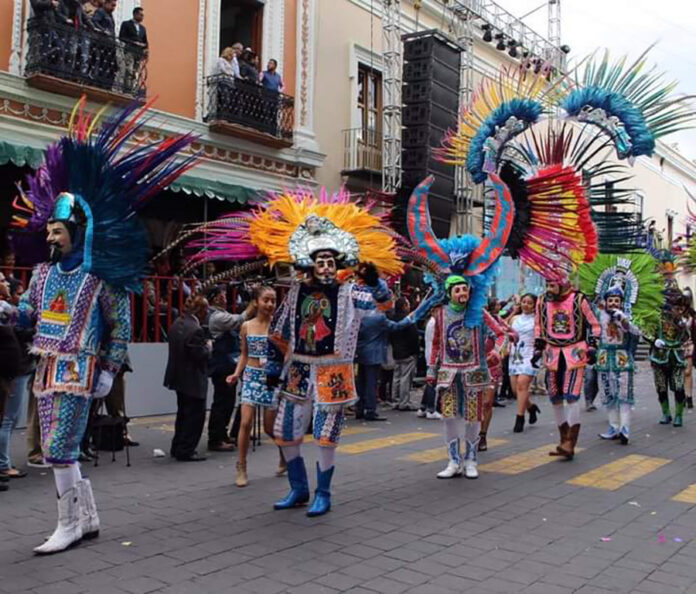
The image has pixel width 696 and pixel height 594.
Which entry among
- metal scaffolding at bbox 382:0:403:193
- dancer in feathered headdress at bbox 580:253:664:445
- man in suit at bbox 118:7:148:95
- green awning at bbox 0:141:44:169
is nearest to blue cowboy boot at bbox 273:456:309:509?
dancer in feathered headdress at bbox 580:253:664:445

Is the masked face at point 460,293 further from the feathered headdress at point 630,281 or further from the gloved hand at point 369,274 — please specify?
the feathered headdress at point 630,281

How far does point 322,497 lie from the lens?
574 centimetres

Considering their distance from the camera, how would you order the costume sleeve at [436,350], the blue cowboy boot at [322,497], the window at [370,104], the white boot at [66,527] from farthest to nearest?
the window at [370,104], the costume sleeve at [436,350], the blue cowboy boot at [322,497], the white boot at [66,527]

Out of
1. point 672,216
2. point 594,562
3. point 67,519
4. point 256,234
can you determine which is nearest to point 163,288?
point 256,234

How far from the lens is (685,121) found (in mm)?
8008

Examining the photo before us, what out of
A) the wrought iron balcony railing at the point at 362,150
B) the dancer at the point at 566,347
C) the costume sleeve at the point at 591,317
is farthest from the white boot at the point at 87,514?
the wrought iron balcony railing at the point at 362,150

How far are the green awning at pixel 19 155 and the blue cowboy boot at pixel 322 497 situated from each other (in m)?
7.00

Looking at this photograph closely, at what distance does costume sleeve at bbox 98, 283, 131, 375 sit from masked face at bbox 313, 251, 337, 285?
145 centimetres

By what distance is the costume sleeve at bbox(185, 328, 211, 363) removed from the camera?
7.84 metres

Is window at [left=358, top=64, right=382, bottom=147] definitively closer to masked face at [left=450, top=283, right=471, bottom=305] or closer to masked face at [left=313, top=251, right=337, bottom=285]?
masked face at [left=450, top=283, right=471, bottom=305]

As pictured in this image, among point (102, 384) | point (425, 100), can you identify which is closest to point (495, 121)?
Result: point (102, 384)

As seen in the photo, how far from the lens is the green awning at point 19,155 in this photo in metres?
10.6

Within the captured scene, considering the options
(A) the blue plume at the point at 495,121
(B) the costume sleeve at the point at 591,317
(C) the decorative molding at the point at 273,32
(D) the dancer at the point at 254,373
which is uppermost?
(C) the decorative molding at the point at 273,32

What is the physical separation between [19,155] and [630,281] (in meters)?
8.54
